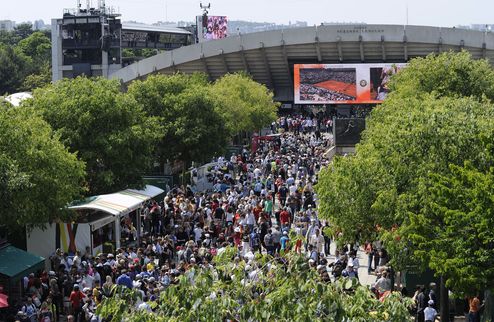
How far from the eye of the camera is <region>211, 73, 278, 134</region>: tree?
58866mm

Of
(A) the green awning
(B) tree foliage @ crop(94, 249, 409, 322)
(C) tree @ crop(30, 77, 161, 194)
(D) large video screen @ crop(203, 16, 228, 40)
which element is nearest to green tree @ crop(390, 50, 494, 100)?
(C) tree @ crop(30, 77, 161, 194)

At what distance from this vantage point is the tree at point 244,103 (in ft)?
193

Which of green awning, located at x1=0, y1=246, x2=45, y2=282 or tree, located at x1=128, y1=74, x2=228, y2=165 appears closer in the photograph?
green awning, located at x1=0, y1=246, x2=45, y2=282

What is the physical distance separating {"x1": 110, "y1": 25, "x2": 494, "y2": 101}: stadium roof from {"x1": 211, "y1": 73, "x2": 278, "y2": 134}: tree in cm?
1350

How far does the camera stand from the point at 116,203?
29.3 m

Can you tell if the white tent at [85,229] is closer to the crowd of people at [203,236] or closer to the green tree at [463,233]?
the crowd of people at [203,236]

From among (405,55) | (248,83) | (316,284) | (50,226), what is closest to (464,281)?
(316,284)

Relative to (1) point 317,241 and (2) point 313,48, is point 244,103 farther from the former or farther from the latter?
(1) point 317,241

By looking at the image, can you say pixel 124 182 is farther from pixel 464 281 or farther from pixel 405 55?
pixel 405 55

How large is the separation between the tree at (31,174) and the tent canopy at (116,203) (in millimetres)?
455

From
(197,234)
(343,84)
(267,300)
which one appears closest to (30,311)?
(197,234)

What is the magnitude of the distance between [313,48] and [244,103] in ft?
77.7

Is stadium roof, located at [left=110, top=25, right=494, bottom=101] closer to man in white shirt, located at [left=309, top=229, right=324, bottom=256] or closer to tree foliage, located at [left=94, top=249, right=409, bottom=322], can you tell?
man in white shirt, located at [left=309, top=229, right=324, bottom=256]

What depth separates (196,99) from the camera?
4688 centimetres
